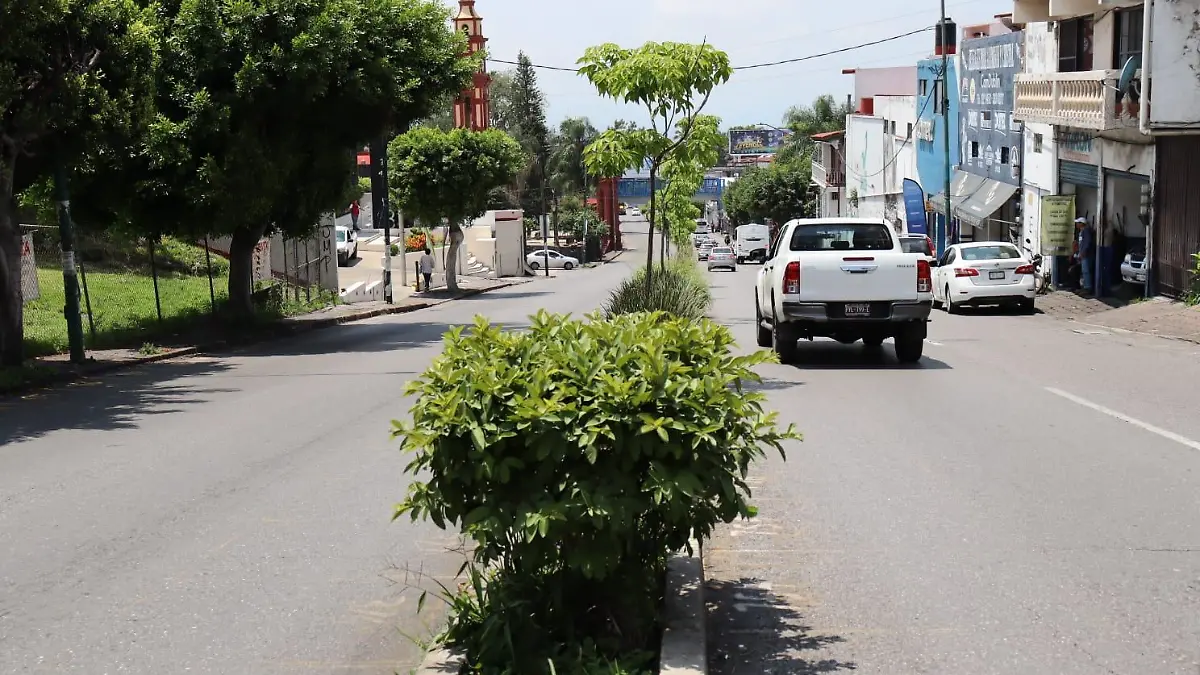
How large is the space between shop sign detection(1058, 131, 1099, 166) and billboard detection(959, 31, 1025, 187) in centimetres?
487

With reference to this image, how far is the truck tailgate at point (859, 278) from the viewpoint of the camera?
53.1 feet

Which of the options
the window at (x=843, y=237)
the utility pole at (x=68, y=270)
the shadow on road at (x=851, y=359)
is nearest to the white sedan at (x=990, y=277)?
the shadow on road at (x=851, y=359)

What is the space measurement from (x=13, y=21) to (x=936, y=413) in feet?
41.1

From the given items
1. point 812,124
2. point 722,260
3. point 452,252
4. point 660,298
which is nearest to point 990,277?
point 660,298

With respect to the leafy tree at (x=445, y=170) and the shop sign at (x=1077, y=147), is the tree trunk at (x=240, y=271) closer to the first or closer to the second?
the shop sign at (x=1077, y=147)

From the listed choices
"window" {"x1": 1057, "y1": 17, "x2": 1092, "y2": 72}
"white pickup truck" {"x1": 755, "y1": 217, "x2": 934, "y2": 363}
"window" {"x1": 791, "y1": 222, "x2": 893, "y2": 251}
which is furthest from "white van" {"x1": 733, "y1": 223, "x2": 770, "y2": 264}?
"white pickup truck" {"x1": 755, "y1": 217, "x2": 934, "y2": 363}

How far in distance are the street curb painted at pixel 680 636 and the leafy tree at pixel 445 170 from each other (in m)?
42.7

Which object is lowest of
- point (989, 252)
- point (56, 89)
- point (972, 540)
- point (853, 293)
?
point (972, 540)

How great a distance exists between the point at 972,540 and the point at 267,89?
18484mm

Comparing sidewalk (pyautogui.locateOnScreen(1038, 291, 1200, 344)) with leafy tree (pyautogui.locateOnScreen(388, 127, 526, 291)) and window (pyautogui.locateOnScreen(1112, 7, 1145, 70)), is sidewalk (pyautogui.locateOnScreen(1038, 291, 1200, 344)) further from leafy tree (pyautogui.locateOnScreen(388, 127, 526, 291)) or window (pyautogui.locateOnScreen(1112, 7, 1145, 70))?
leafy tree (pyautogui.locateOnScreen(388, 127, 526, 291))

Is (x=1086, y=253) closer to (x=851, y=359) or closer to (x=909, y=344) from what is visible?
(x=851, y=359)

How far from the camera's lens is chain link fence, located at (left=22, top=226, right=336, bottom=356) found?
77.1ft

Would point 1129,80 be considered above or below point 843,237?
above

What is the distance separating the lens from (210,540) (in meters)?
7.85
